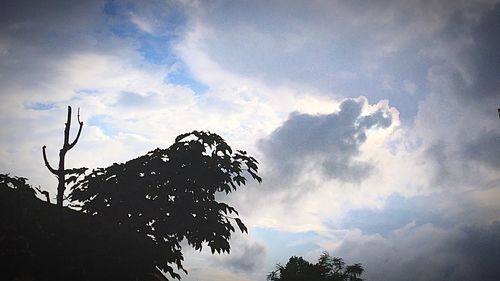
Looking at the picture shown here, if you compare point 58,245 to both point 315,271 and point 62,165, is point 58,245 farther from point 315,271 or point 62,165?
point 315,271

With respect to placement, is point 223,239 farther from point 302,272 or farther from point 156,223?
point 302,272

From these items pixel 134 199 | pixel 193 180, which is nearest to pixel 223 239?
pixel 193 180

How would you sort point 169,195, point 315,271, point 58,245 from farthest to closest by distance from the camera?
point 315,271, point 169,195, point 58,245

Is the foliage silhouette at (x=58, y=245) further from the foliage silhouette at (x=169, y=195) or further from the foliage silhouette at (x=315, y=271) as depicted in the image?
the foliage silhouette at (x=315, y=271)

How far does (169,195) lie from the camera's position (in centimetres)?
927

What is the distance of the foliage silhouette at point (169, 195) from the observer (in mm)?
8930

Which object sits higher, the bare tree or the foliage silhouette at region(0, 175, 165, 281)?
the bare tree

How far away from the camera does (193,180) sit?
9508mm

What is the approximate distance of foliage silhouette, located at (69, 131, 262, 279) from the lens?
29.3 ft

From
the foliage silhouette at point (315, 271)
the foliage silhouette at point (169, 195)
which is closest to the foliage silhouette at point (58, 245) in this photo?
the foliage silhouette at point (169, 195)

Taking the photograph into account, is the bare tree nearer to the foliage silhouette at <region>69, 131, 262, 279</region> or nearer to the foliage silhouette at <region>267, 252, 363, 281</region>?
the foliage silhouette at <region>69, 131, 262, 279</region>

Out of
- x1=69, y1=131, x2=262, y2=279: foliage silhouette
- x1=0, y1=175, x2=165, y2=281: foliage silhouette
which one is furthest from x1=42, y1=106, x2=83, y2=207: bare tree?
x1=0, y1=175, x2=165, y2=281: foliage silhouette

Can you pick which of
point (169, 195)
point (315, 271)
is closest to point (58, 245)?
point (169, 195)

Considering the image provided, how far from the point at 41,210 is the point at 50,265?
52.7 inches
